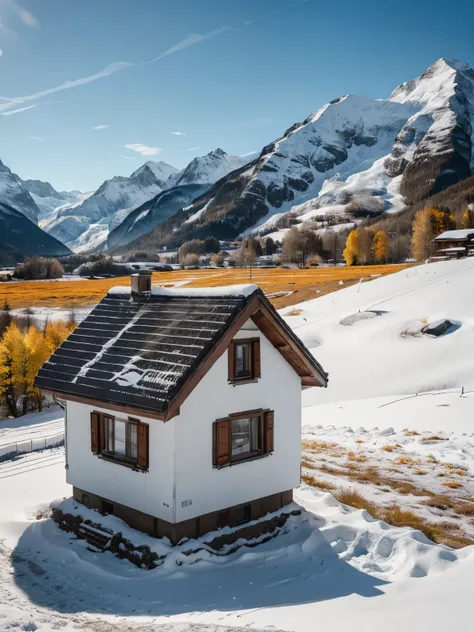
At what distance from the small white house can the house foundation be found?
4cm

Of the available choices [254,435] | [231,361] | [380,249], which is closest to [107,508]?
[254,435]

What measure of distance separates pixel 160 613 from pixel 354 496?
9.97m

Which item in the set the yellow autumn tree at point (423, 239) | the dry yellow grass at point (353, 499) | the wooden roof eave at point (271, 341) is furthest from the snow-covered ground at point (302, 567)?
the yellow autumn tree at point (423, 239)

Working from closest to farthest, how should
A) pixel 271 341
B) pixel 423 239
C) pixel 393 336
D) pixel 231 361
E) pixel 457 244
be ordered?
pixel 231 361 → pixel 271 341 → pixel 393 336 → pixel 457 244 → pixel 423 239

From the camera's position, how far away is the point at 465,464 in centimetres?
2612

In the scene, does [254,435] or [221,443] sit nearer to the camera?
[221,443]

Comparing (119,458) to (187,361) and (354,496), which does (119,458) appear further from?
(354,496)

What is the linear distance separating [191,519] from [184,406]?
326cm

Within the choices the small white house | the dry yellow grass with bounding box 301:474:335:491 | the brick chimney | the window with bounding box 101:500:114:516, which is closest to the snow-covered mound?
the dry yellow grass with bounding box 301:474:335:491

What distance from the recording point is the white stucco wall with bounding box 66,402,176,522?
623 inches

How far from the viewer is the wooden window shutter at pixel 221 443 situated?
16625 millimetres

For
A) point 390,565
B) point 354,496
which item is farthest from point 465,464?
point 390,565

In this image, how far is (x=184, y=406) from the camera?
15.9 metres

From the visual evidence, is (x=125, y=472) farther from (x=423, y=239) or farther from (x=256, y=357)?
(x=423, y=239)
